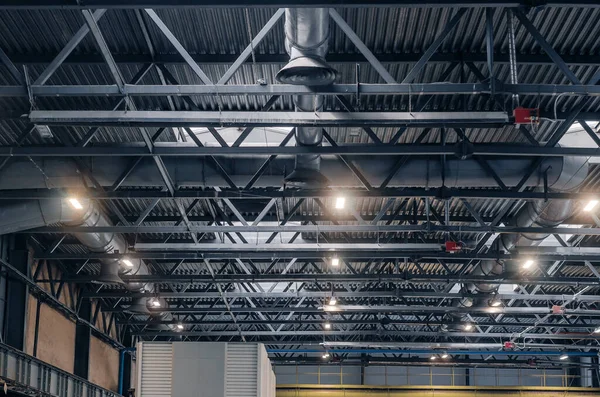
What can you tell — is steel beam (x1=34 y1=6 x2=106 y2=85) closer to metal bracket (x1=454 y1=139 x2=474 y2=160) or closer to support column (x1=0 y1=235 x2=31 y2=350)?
metal bracket (x1=454 y1=139 x2=474 y2=160)

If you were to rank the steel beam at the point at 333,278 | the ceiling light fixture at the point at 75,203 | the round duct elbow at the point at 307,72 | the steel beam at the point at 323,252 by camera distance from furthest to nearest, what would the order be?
the steel beam at the point at 333,278
the steel beam at the point at 323,252
the ceiling light fixture at the point at 75,203
the round duct elbow at the point at 307,72

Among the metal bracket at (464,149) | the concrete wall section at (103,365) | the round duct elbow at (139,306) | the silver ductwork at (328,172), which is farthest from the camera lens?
the concrete wall section at (103,365)

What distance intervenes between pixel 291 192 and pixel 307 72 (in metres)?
6.61

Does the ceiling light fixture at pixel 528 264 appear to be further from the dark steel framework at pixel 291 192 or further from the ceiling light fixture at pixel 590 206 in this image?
the ceiling light fixture at pixel 590 206

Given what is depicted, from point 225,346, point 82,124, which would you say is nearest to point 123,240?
point 225,346

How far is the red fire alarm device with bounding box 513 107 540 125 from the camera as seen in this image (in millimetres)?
15742

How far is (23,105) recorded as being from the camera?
19.0m

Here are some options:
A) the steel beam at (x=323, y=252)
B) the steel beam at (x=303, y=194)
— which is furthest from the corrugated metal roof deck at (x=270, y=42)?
the steel beam at (x=323, y=252)

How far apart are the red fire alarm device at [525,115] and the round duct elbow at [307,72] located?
147 inches

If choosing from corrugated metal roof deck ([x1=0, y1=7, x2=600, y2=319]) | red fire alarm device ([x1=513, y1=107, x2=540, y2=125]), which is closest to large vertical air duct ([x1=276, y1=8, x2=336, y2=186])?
corrugated metal roof deck ([x1=0, y1=7, x2=600, y2=319])

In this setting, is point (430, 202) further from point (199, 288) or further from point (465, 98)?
point (199, 288)

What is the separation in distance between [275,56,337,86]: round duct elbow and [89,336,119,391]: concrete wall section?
A: 26.5 m

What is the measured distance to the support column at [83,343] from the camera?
3653 centimetres

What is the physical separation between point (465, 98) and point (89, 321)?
2428 cm
